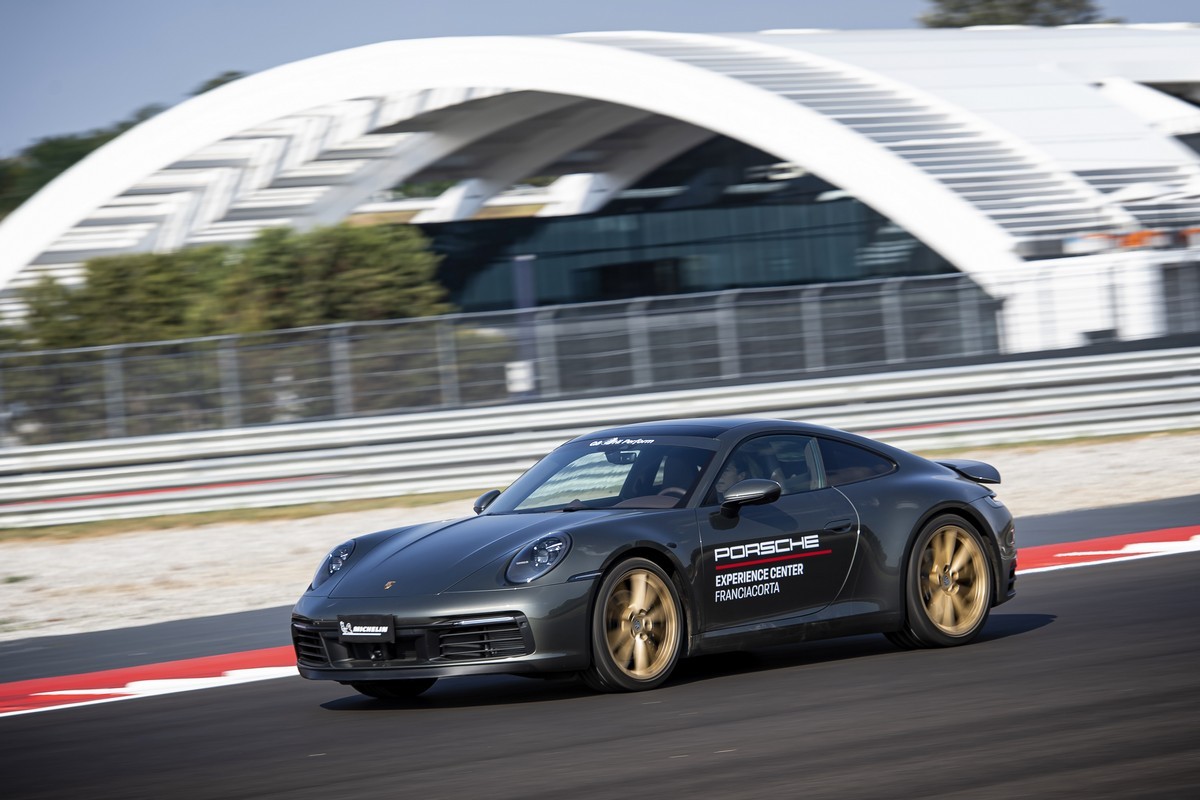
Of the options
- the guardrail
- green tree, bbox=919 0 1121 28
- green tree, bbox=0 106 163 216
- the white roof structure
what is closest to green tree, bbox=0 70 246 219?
green tree, bbox=0 106 163 216

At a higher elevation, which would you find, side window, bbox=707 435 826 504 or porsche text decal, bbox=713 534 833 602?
side window, bbox=707 435 826 504

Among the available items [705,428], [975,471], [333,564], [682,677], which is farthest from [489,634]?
[975,471]

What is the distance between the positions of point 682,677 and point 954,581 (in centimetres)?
155

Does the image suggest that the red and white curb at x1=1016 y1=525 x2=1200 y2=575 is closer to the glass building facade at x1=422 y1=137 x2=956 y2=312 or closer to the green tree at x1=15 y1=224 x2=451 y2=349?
the green tree at x1=15 y1=224 x2=451 y2=349

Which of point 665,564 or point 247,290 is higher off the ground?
point 247,290

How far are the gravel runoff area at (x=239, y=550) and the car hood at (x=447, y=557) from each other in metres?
4.37

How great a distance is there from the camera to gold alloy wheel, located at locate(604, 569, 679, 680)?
7.20m

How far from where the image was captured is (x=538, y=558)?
7.15m

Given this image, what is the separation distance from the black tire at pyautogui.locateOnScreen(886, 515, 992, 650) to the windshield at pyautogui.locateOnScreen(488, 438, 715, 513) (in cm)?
125

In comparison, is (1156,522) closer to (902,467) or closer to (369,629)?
(902,467)

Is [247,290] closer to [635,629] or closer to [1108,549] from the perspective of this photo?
[1108,549]

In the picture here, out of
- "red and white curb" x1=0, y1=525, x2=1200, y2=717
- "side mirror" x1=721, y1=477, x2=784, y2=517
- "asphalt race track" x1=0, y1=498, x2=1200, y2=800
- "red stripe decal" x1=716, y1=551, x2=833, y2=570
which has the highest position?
A: "side mirror" x1=721, y1=477, x2=784, y2=517

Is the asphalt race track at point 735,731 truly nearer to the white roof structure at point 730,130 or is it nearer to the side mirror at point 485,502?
the side mirror at point 485,502

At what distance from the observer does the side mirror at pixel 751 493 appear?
7.47 metres
